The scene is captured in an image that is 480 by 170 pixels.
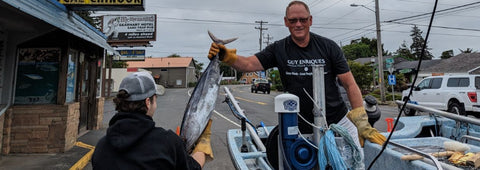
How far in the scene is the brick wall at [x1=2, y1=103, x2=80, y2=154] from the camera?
5172 mm

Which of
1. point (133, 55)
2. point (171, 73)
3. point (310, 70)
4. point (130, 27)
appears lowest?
point (310, 70)

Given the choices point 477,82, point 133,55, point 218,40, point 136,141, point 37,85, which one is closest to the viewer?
point 136,141

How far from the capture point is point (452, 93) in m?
10.6

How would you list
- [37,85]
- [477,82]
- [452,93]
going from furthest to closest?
[452,93] → [477,82] → [37,85]

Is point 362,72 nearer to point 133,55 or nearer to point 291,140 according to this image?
point 133,55

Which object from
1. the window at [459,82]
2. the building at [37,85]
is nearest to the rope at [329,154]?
the building at [37,85]

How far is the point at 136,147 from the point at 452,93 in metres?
12.8

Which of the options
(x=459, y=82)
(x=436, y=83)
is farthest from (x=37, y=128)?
(x=436, y=83)

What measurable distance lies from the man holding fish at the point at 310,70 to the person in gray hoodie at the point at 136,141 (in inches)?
34.4

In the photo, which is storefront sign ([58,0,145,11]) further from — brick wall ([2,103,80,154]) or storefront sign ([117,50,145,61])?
storefront sign ([117,50,145,61])

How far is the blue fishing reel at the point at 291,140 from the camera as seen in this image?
5.85ft

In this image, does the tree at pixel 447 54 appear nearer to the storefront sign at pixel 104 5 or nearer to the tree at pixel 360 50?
the tree at pixel 360 50

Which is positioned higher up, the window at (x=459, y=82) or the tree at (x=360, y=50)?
the tree at (x=360, y=50)

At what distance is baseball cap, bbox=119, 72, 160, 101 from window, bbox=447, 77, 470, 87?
12.4m
